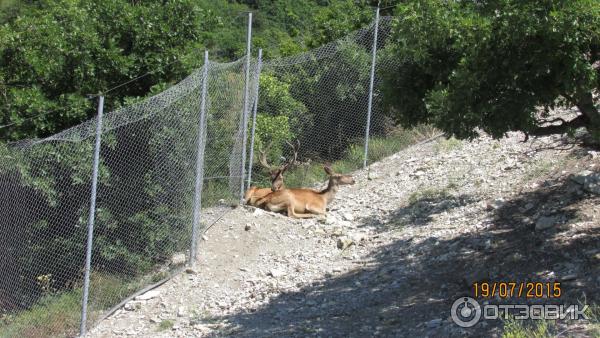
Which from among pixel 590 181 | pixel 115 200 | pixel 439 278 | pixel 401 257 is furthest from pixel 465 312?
pixel 115 200

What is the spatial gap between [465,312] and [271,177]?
653cm

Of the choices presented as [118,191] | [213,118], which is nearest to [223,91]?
[213,118]

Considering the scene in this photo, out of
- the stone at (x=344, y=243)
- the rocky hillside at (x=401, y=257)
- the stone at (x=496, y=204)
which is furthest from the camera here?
the stone at (x=344, y=243)

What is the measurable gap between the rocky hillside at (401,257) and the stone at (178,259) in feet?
0.75

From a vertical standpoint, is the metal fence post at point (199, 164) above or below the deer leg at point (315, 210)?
above

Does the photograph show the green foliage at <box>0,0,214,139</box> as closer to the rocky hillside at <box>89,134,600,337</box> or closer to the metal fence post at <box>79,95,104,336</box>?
the rocky hillside at <box>89,134,600,337</box>

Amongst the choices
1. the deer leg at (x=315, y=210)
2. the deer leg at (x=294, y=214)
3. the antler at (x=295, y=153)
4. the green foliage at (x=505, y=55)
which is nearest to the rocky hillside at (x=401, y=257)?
the deer leg at (x=315, y=210)

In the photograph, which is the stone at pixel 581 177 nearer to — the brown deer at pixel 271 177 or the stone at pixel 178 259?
the brown deer at pixel 271 177

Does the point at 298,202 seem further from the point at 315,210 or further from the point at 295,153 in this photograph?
the point at 295,153

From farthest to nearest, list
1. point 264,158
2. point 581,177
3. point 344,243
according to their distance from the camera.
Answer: point 264,158 < point 344,243 < point 581,177

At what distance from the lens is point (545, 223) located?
30.7 feet

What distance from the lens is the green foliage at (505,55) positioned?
6723 mm

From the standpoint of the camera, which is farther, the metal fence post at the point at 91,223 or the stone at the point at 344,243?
the stone at the point at 344,243

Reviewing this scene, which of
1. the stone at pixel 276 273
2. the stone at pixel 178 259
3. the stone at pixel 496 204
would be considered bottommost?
the stone at pixel 276 273
